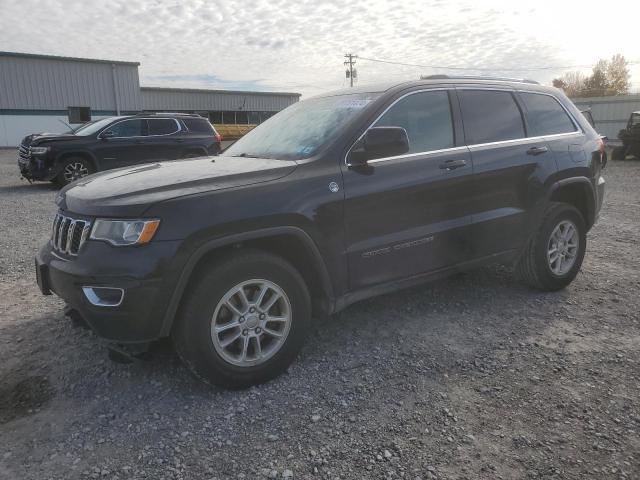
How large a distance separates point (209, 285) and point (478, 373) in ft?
5.82

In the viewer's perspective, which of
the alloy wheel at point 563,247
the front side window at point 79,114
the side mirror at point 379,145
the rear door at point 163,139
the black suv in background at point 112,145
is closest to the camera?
the side mirror at point 379,145

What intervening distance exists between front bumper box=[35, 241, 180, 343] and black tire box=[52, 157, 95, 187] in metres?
9.65

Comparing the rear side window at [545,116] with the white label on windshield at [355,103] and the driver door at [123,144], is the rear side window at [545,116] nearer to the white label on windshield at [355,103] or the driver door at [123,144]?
the white label on windshield at [355,103]

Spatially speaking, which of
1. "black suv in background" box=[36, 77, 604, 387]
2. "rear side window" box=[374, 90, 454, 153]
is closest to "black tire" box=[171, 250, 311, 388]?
"black suv in background" box=[36, 77, 604, 387]

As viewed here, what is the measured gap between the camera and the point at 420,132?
147 inches

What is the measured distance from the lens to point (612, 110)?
103ft

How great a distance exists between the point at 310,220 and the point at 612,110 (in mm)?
34764

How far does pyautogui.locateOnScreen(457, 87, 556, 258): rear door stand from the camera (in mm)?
3953

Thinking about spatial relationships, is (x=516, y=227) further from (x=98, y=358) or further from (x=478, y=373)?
(x=98, y=358)

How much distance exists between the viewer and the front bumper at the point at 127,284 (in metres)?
2.62

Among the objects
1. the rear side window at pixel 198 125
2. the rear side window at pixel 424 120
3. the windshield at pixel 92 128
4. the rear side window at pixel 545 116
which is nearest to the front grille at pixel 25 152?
the windshield at pixel 92 128

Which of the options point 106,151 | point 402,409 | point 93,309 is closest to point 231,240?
point 93,309

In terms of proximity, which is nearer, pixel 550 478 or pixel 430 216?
→ pixel 550 478

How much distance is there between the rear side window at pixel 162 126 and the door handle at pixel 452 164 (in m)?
10.2
